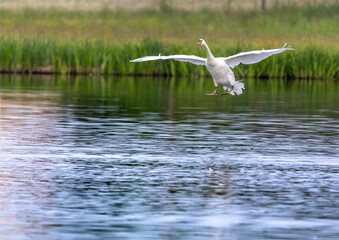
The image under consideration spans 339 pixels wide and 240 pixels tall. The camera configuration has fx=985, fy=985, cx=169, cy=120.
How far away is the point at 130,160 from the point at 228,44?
2816 cm

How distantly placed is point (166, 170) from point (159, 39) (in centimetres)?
3720

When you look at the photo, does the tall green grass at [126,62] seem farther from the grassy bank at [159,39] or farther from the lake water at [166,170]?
the lake water at [166,170]

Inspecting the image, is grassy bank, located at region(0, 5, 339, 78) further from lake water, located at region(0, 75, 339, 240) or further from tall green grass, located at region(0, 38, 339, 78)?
lake water, located at region(0, 75, 339, 240)

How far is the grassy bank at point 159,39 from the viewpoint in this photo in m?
36.5

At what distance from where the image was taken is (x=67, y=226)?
9.40 metres

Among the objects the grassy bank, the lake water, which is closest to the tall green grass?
the grassy bank

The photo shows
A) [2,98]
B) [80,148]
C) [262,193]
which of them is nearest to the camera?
[262,193]

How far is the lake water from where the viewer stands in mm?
9562

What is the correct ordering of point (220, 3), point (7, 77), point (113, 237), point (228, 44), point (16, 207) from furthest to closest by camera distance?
point (220, 3), point (228, 44), point (7, 77), point (16, 207), point (113, 237)

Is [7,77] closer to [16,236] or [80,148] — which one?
[80,148]

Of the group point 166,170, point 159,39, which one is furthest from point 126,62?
point 166,170

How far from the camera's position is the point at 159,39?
4984 cm

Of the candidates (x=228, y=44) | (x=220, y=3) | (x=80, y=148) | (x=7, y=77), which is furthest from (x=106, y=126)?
(x=220, y=3)

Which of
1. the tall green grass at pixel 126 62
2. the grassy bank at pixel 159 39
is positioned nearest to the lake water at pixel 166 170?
the tall green grass at pixel 126 62
